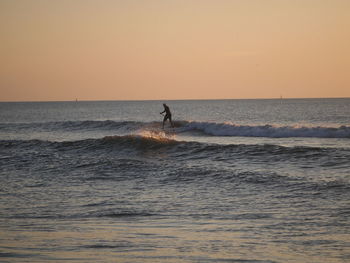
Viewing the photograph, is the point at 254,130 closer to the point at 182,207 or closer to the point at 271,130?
the point at 271,130

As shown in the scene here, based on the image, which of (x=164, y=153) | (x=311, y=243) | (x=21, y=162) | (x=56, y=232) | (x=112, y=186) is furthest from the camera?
(x=164, y=153)

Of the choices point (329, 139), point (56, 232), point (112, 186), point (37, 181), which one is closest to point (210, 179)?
point (112, 186)

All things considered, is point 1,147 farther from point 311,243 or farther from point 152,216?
point 311,243

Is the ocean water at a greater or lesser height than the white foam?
lesser

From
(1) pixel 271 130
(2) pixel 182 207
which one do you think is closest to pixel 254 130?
(1) pixel 271 130

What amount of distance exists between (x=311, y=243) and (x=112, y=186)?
22.4 feet

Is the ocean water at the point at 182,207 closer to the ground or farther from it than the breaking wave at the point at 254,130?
closer to the ground

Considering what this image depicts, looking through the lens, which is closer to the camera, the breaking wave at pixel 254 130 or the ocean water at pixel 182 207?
the ocean water at pixel 182 207

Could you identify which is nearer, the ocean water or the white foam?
the ocean water

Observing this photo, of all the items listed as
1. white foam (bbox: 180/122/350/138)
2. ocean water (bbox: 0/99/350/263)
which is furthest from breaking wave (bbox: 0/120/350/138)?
ocean water (bbox: 0/99/350/263)

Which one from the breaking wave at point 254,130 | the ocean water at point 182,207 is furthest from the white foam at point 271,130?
the ocean water at point 182,207

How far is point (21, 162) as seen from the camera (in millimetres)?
19234

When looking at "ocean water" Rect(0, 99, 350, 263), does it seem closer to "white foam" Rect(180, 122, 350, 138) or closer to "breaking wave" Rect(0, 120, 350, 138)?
"white foam" Rect(180, 122, 350, 138)

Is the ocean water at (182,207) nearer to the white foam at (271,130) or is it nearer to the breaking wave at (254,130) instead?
the white foam at (271,130)
